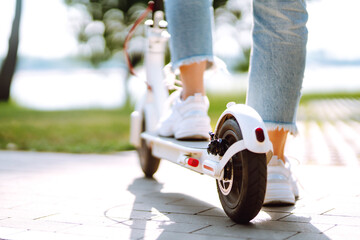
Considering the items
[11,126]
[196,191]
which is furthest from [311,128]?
[196,191]

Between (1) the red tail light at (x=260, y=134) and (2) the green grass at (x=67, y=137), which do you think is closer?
(1) the red tail light at (x=260, y=134)

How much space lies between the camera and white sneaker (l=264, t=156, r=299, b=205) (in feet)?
6.89

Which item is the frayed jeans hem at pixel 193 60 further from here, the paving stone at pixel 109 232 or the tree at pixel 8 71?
the tree at pixel 8 71

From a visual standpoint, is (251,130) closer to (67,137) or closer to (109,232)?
(109,232)

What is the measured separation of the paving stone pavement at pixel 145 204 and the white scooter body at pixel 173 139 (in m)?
0.18

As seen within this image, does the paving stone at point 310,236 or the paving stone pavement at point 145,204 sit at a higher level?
the paving stone at point 310,236

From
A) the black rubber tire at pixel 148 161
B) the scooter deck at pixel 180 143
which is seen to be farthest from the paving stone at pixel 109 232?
the black rubber tire at pixel 148 161

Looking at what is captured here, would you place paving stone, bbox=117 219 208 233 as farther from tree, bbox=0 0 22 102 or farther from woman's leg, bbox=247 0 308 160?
tree, bbox=0 0 22 102

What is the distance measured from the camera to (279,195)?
2102 mm

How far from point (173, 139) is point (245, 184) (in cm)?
84

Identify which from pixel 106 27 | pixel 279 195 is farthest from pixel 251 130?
pixel 106 27

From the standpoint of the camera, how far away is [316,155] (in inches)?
155

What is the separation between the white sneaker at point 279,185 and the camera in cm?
210

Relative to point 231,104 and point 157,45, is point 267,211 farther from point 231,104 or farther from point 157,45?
point 157,45
